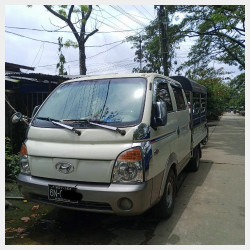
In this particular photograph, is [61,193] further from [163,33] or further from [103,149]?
[163,33]

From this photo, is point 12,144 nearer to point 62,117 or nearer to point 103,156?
point 62,117

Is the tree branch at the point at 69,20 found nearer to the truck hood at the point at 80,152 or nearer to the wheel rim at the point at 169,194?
the truck hood at the point at 80,152

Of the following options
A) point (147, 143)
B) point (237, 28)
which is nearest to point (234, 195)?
point (147, 143)

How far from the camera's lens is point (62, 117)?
336cm

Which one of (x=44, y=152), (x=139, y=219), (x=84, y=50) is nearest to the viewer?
(x=44, y=152)

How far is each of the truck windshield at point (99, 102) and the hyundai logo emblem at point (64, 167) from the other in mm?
485

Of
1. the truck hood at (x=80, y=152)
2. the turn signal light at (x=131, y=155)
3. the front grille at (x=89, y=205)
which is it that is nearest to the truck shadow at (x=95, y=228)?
the front grille at (x=89, y=205)

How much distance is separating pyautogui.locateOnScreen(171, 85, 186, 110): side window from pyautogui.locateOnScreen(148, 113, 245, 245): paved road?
160cm

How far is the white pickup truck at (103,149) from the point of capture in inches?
109

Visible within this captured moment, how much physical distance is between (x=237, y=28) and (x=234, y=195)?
13.6 meters

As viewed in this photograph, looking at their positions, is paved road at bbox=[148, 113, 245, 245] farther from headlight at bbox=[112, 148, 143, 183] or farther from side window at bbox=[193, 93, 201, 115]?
side window at bbox=[193, 93, 201, 115]

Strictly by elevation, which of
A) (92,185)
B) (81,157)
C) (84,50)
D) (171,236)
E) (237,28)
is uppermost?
(237,28)

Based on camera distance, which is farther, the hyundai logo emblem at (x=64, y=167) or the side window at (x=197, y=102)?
the side window at (x=197, y=102)

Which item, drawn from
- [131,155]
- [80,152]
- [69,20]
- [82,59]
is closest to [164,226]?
[131,155]
